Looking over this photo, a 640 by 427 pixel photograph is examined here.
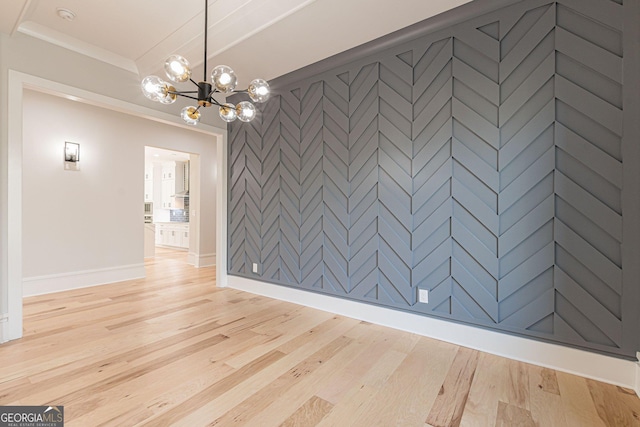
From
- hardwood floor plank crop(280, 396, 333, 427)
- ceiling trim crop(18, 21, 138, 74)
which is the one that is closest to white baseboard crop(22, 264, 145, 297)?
ceiling trim crop(18, 21, 138, 74)

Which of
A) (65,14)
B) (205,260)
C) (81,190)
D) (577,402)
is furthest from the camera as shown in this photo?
(205,260)

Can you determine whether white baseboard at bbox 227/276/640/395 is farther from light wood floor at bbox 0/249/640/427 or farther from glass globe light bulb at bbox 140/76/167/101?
glass globe light bulb at bbox 140/76/167/101

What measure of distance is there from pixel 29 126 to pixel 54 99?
0.50 metres

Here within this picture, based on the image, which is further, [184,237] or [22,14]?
[184,237]

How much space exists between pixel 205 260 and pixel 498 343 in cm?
533

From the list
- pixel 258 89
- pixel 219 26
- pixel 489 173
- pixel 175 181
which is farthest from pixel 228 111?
pixel 175 181

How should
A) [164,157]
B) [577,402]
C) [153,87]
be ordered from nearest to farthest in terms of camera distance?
[577,402] → [153,87] → [164,157]

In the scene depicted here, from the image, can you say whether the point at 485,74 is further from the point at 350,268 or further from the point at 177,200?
the point at 177,200

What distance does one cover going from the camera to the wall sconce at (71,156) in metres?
4.09

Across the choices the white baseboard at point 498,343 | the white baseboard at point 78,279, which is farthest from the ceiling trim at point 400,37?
the white baseboard at point 78,279

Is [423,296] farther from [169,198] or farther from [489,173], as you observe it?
[169,198]

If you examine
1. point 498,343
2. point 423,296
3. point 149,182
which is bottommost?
point 498,343

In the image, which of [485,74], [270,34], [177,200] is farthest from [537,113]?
[177,200]

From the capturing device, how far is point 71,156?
4137mm
